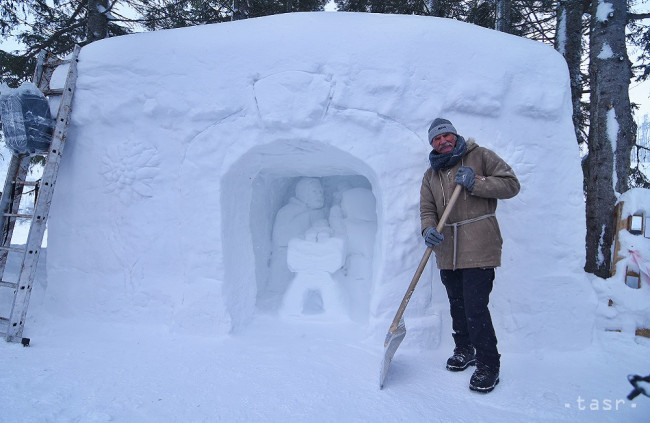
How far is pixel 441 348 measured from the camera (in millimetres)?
2543

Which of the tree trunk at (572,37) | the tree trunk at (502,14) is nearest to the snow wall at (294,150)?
the tree trunk at (572,37)

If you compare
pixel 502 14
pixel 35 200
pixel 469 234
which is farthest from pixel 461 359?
pixel 502 14

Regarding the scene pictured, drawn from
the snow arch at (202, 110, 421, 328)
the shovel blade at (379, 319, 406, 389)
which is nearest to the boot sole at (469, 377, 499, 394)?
the shovel blade at (379, 319, 406, 389)

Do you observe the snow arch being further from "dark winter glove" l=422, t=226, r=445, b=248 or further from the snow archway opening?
"dark winter glove" l=422, t=226, r=445, b=248

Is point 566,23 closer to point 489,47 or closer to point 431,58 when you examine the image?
point 489,47

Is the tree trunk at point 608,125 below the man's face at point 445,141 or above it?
above

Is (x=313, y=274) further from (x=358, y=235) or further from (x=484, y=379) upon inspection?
(x=484, y=379)

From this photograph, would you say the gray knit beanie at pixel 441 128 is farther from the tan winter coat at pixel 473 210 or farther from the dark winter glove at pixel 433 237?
the dark winter glove at pixel 433 237

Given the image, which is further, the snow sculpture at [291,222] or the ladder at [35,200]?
the snow sculpture at [291,222]

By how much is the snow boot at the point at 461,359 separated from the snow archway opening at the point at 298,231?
3.00ft

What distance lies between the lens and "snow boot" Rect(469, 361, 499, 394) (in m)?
1.99

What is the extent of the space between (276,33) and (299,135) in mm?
791

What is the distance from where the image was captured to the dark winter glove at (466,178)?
1981 mm

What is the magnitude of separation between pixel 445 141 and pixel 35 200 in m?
3.04
